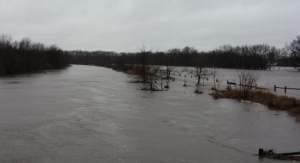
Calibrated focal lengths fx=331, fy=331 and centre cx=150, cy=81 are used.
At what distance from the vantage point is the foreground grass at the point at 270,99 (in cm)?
2602

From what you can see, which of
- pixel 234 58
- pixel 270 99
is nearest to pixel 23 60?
pixel 270 99

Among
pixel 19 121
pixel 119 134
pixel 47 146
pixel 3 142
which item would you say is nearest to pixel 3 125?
pixel 19 121

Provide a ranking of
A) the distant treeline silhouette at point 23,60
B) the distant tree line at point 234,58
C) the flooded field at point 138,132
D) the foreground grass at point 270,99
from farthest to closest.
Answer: the distant tree line at point 234,58
the distant treeline silhouette at point 23,60
the foreground grass at point 270,99
the flooded field at point 138,132

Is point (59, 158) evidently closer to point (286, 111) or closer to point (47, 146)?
point (47, 146)

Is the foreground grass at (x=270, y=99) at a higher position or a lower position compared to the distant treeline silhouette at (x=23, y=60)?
lower

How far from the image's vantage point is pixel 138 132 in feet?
56.2

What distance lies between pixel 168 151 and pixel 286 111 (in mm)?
15072

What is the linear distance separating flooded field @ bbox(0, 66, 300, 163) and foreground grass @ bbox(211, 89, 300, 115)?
121 cm

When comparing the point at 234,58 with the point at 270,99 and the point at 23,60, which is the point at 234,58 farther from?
the point at 270,99

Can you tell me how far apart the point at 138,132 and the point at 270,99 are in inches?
641

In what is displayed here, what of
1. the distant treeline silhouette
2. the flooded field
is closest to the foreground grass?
the flooded field

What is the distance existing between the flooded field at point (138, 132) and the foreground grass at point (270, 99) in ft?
3.96

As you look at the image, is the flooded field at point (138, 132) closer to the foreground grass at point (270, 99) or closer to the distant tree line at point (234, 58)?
the foreground grass at point (270, 99)

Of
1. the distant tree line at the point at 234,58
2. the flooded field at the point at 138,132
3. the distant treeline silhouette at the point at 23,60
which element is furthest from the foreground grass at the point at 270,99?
the distant tree line at the point at 234,58
